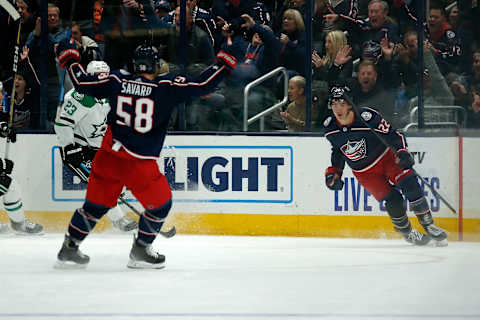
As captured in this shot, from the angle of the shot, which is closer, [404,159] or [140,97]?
[140,97]

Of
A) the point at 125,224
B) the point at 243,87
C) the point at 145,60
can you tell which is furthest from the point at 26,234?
the point at 145,60

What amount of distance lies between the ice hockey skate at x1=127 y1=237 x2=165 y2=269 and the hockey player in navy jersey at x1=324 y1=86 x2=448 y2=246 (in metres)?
1.98

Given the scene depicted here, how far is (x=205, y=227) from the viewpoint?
7301mm

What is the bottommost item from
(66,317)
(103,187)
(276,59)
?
(66,317)

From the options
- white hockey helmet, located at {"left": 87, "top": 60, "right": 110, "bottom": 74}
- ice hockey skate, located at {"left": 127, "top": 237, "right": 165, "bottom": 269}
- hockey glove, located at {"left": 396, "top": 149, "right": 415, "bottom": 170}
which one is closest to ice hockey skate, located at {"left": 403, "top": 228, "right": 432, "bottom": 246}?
hockey glove, located at {"left": 396, "top": 149, "right": 415, "bottom": 170}

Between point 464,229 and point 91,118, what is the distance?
289cm

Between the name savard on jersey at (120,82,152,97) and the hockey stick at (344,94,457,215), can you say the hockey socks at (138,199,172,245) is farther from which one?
the hockey stick at (344,94,457,215)

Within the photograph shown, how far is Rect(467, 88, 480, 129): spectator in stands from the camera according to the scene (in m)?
7.26

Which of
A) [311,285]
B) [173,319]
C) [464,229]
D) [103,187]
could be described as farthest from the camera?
[464,229]

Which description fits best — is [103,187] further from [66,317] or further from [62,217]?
[62,217]

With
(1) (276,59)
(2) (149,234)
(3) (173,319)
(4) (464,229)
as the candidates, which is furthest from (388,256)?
(3) (173,319)

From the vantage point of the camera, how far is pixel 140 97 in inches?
211

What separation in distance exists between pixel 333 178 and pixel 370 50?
1.11m

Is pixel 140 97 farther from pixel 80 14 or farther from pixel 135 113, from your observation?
pixel 80 14
